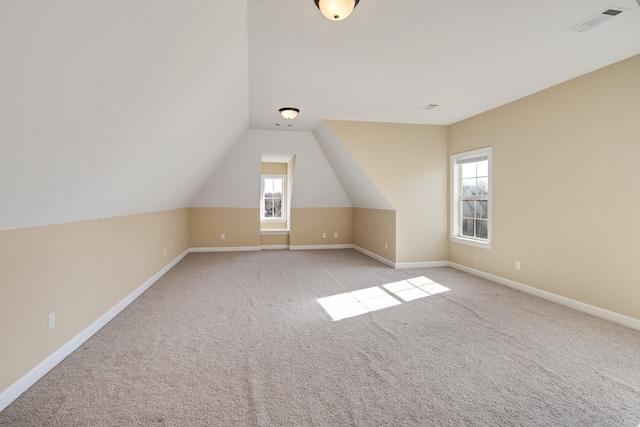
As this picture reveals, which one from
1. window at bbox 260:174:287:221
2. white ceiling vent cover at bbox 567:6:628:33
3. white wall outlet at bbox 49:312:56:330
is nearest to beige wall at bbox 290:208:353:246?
window at bbox 260:174:287:221

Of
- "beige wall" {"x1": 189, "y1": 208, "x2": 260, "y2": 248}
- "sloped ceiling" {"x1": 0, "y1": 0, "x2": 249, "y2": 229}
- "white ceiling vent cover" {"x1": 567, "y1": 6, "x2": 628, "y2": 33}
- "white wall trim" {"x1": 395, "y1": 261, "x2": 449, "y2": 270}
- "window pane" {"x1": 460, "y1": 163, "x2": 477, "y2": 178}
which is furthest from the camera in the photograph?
"beige wall" {"x1": 189, "y1": 208, "x2": 260, "y2": 248}

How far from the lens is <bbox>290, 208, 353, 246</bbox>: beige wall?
7.35m

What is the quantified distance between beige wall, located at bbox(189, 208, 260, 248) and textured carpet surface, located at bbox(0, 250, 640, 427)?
3051mm

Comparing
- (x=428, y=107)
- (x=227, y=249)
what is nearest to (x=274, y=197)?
(x=227, y=249)

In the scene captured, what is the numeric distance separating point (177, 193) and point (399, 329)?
3.86 meters

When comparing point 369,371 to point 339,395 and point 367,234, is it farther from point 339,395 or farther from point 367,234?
point 367,234

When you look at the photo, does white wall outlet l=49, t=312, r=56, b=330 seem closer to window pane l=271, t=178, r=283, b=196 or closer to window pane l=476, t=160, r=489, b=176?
window pane l=476, t=160, r=489, b=176

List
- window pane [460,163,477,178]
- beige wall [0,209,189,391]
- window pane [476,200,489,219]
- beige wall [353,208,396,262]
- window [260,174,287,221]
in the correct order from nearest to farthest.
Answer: beige wall [0,209,189,391], window pane [476,200,489,219], window pane [460,163,477,178], beige wall [353,208,396,262], window [260,174,287,221]

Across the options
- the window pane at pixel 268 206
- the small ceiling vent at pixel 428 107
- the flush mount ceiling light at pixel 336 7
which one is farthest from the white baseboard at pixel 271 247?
the flush mount ceiling light at pixel 336 7

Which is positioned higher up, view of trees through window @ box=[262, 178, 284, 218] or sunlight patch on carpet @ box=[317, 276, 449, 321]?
view of trees through window @ box=[262, 178, 284, 218]

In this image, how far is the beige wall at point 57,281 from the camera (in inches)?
74.7

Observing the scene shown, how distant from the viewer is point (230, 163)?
20.5ft

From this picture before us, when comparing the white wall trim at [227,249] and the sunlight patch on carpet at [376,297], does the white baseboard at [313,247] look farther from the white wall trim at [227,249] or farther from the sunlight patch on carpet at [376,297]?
the sunlight patch on carpet at [376,297]

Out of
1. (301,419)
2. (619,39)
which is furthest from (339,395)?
(619,39)
